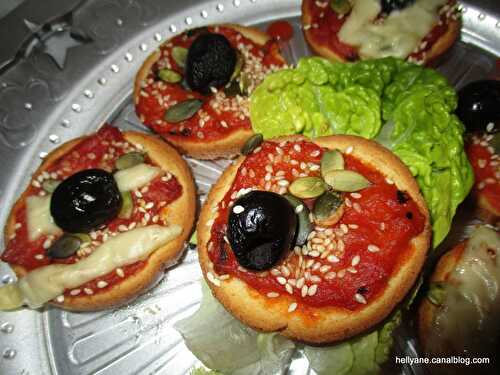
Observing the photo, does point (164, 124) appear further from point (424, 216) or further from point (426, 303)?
point (426, 303)

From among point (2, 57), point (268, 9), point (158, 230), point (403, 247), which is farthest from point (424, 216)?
point (2, 57)

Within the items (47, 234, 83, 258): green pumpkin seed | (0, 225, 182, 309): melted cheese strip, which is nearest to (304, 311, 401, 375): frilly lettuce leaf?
(0, 225, 182, 309): melted cheese strip

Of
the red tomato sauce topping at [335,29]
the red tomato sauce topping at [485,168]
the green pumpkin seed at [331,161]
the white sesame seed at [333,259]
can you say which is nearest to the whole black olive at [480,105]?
the red tomato sauce topping at [485,168]

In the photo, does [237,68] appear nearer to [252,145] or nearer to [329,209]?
[252,145]

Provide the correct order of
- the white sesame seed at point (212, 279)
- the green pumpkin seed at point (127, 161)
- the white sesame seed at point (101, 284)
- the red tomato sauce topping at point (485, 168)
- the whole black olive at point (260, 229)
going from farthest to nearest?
the red tomato sauce topping at point (485, 168), the green pumpkin seed at point (127, 161), the white sesame seed at point (101, 284), the white sesame seed at point (212, 279), the whole black olive at point (260, 229)

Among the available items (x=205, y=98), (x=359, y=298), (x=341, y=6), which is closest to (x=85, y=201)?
(x=205, y=98)

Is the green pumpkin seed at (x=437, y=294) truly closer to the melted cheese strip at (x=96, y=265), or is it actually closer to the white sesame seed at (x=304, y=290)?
the white sesame seed at (x=304, y=290)
